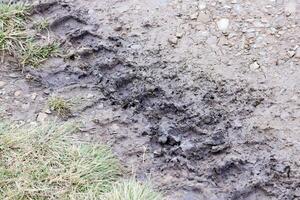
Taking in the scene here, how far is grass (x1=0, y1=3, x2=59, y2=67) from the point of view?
358 centimetres

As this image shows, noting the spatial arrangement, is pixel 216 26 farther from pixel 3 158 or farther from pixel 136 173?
pixel 3 158

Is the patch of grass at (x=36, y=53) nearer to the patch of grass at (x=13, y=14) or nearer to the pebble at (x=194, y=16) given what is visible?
the patch of grass at (x=13, y=14)

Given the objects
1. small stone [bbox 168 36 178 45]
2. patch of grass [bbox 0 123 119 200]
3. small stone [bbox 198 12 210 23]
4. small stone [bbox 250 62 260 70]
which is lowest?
patch of grass [bbox 0 123 119 200]

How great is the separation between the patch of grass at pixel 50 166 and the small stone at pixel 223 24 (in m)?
0.99

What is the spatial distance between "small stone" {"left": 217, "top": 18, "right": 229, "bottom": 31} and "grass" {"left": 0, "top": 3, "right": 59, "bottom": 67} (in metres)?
0.95

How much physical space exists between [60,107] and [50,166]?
44 centimetres

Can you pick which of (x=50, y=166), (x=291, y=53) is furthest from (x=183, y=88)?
(x=50, y=166)

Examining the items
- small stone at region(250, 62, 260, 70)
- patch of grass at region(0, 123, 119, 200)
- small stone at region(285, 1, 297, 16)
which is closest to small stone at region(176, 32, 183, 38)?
small stone at region(250, 62, 260, 70)

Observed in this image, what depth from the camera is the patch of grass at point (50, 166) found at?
2.86 meters

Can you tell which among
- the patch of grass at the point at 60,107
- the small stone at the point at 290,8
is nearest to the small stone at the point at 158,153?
the patch of grass at the point at 60,107

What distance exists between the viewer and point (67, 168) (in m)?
2.96

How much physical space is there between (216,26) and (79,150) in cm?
109

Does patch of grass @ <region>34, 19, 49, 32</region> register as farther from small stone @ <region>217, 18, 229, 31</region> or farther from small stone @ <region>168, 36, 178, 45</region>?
small stone @ <region>217, 18, 229, 31</region>

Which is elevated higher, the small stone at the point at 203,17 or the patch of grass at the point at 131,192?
the small stone at the point at 203,17
